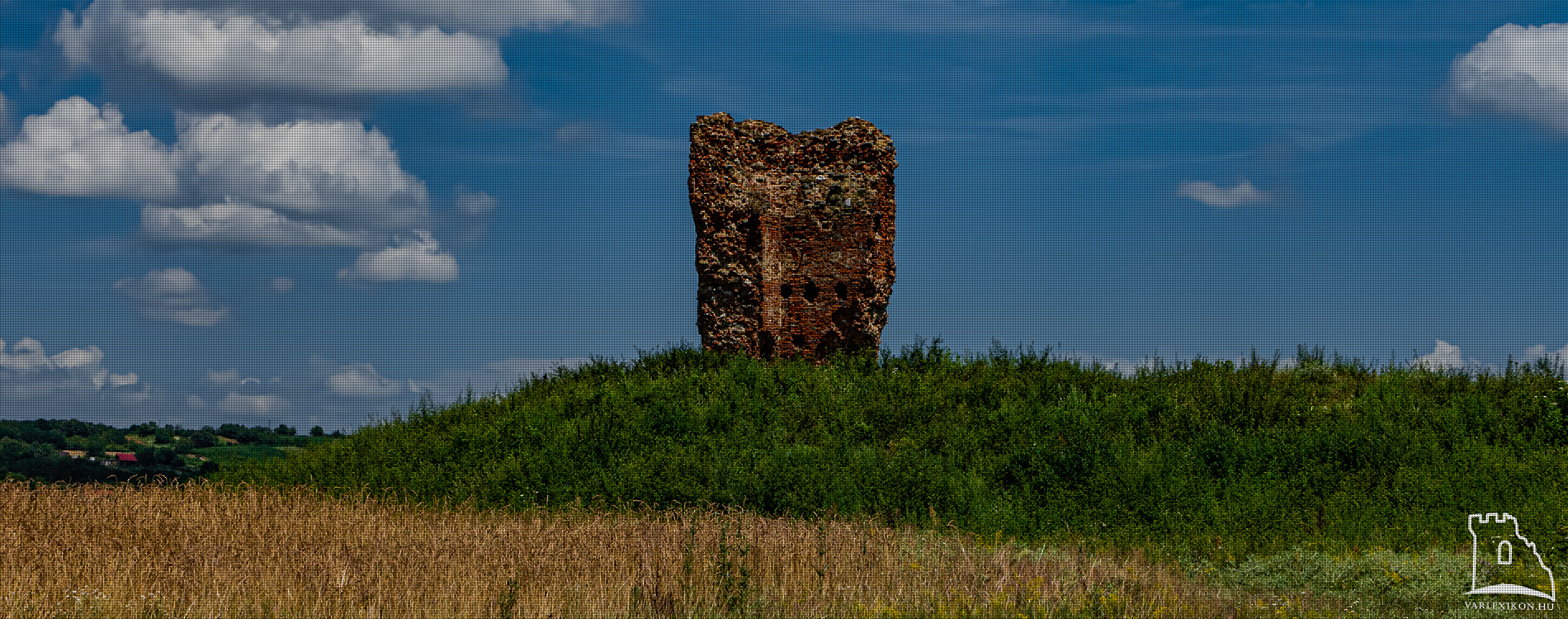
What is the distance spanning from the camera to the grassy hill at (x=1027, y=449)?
1394 centimetres

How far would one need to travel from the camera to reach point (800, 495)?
14.6 m

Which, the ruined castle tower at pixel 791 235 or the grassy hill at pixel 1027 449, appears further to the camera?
the ruined castle tower at pixel 791 235

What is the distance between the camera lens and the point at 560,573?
9625 millimetres

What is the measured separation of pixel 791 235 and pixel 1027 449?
848cm

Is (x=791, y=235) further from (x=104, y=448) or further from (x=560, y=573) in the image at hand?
(x=104, y=448)

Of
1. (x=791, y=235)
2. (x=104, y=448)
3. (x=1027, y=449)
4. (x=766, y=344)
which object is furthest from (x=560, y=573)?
(x=104, y=448)

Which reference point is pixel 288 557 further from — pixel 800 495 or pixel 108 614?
pixel 800 495

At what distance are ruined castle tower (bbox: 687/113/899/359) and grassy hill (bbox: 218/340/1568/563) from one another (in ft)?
3.53

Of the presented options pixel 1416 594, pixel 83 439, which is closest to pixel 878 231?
pixel 1416 594

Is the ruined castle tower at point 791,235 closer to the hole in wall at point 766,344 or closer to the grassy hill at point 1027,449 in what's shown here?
the hole in wall at point 766,344

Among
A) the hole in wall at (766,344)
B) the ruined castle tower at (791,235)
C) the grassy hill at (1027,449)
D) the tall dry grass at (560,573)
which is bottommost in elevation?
the tall dry grass at (560,573)

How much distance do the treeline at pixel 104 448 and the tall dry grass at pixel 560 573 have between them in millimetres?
5327

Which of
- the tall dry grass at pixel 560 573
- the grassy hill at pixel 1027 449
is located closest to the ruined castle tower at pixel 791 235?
the grassy hill at pixel 1027 449

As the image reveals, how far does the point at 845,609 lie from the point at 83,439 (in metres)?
32.6
